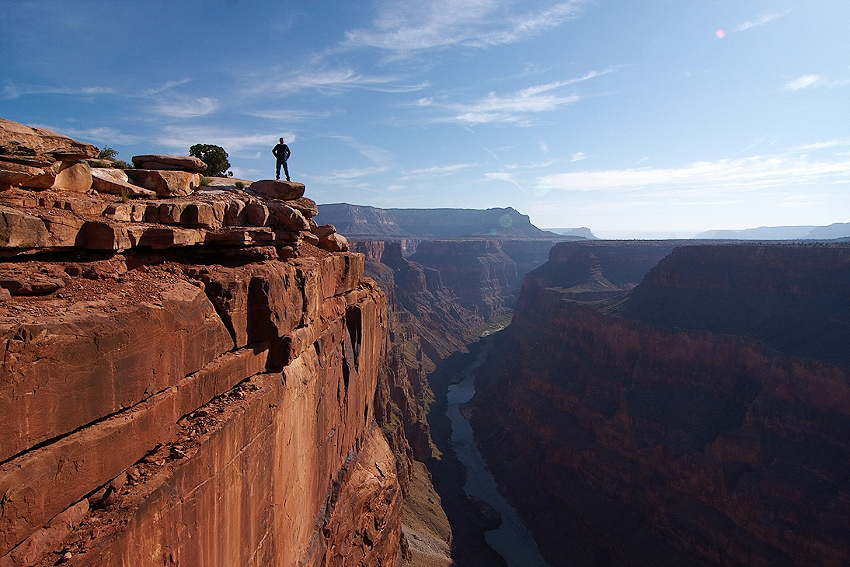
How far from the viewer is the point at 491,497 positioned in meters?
45.8

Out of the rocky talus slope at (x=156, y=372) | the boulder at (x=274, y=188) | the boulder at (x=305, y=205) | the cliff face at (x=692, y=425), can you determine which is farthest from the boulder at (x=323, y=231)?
the cliff face at (x=692, y=425)

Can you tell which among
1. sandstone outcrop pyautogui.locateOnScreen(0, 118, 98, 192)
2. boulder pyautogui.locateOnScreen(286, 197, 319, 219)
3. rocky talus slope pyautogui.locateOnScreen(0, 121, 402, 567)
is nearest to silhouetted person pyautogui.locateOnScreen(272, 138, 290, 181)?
boulder pyautogui.locateOnScreen(286, 197, 319, 219)

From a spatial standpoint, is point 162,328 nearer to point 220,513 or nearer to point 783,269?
point 220,513

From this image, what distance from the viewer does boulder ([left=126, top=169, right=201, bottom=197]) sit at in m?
11.0

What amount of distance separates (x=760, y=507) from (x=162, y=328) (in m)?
39.0

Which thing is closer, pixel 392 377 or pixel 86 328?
pixel 86 328

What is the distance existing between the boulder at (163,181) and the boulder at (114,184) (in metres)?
0.31

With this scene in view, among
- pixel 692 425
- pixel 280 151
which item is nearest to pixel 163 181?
pixel 280 151

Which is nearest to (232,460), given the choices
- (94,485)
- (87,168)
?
(94,485)

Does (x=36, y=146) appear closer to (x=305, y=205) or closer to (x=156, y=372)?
(x=156, y=372)

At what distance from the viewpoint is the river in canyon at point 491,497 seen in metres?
37.9

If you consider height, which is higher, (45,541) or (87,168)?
(87,168)

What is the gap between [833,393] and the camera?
35.7m

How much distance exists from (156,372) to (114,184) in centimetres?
472
